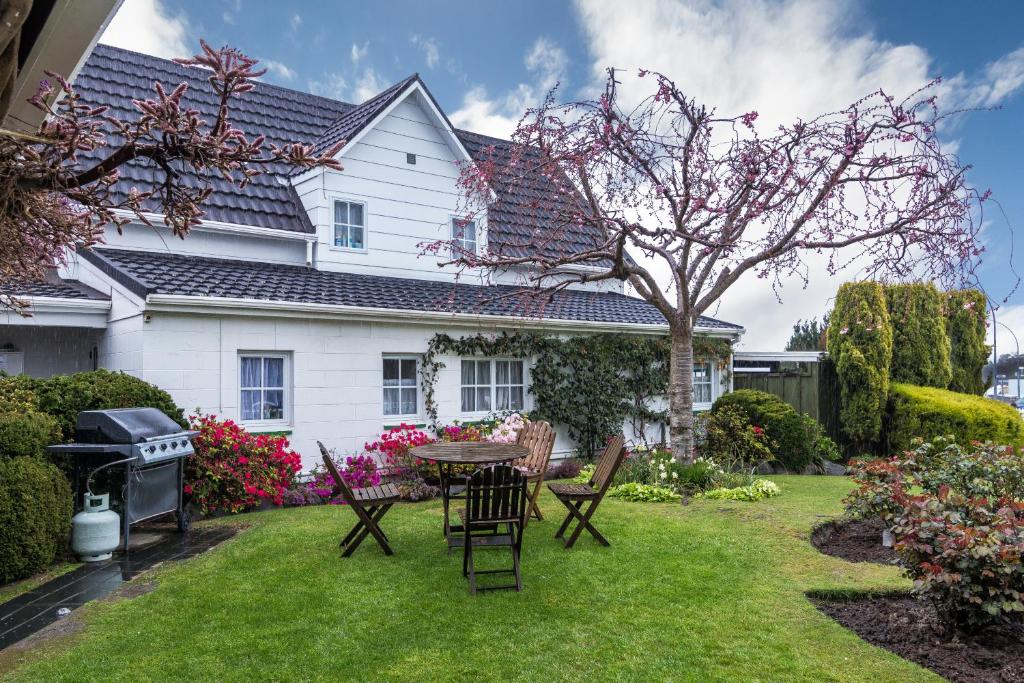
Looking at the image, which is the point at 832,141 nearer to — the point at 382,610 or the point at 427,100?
the point at 427,100

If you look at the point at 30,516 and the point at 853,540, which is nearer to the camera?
the point at 30,516

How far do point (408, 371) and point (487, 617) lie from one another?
701 cm

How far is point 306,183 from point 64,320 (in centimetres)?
499

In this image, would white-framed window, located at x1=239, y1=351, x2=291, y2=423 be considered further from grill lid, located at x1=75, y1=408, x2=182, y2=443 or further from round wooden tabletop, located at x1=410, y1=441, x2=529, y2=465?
round wooden tabletop, located at x1=410, y1=441, x2=529, y2=465

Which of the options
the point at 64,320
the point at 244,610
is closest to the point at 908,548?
the point at 244,610

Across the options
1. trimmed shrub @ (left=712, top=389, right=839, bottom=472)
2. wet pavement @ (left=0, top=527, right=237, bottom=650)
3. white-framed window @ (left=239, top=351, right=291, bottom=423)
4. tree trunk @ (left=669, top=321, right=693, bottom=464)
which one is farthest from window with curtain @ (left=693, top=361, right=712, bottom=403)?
wet pavement @ (left=0, top=527, right=237, bottom=650)

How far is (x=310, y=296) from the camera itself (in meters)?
10.6

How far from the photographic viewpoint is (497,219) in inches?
599

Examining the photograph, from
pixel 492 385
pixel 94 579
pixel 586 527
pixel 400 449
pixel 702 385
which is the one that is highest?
pixel 492 385

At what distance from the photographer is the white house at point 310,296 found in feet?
31.9

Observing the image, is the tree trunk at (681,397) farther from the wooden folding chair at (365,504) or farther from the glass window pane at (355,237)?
the glass window pane at (355,237)

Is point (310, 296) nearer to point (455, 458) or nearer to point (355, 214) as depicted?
point (355, 214)

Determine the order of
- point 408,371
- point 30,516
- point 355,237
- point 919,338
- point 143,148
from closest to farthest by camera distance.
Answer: point 143,148, point 30,516, point 408,371, point 355,237, point 919,338

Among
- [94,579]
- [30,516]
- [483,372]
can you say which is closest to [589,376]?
[483,372]
